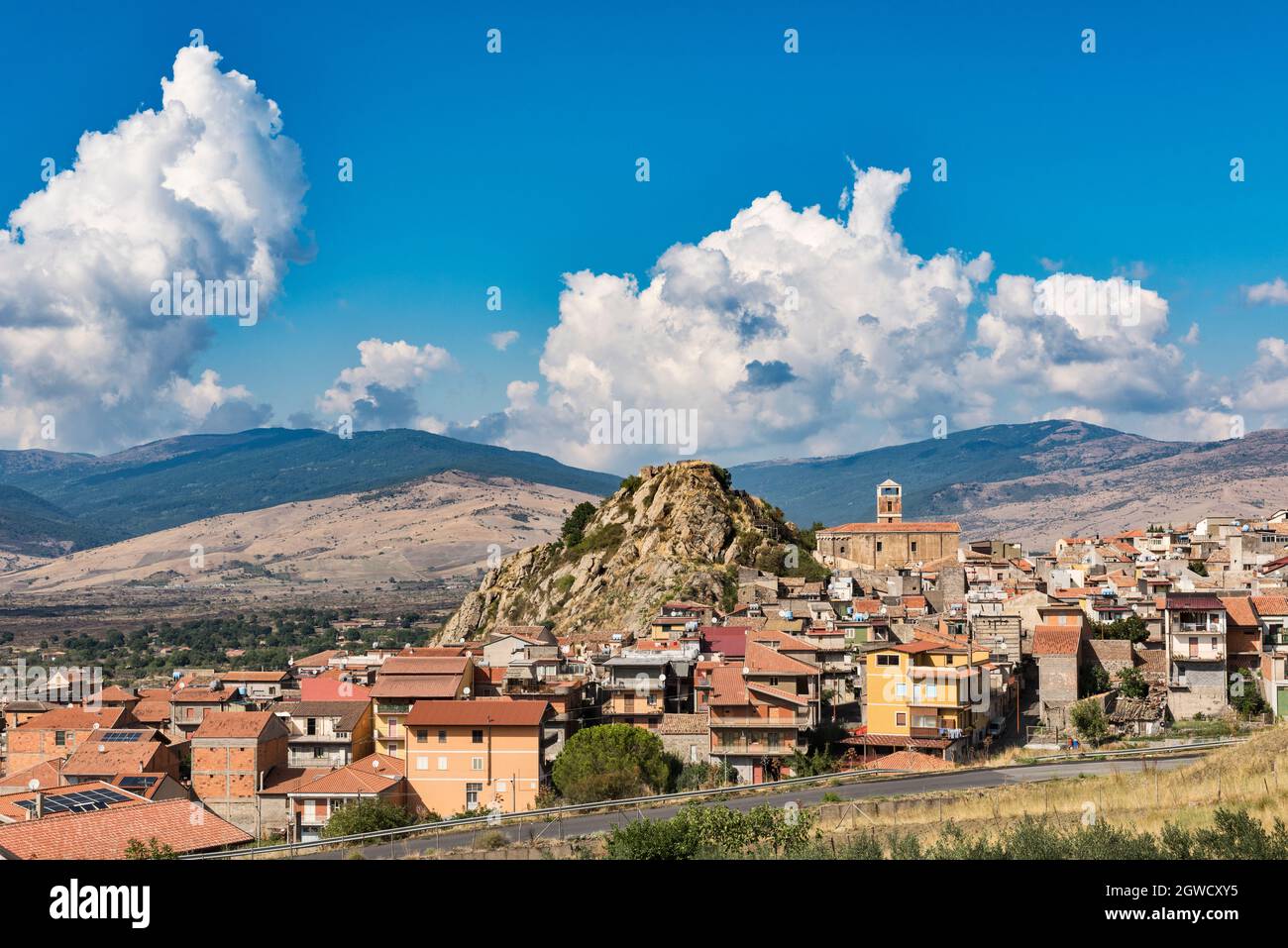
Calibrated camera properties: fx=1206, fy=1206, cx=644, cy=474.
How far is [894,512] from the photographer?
354ft

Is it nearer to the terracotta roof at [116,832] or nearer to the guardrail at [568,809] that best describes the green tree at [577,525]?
the guardrail at [568,809]

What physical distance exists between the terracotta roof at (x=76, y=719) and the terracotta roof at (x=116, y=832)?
58.8ft

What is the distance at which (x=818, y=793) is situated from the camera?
30.0 metres

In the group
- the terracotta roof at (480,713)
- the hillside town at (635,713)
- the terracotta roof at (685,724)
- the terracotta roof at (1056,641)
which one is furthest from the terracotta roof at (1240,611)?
the terracotta roof at (480,713)

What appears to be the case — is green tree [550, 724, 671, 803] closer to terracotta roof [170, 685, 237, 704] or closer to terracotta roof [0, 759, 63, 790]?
terracotta roof [0, 759, 63, 790]

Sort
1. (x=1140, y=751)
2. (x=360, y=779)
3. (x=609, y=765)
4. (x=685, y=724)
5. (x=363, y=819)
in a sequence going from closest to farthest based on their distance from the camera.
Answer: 1. (x=363, y=819)
2. (x=1140, y=751)
3. (x=609, y=765)
4. (x=360, y=779)
5. (x=685, y=724)

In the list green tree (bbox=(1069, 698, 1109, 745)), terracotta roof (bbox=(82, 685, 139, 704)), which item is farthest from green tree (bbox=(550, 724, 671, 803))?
terracotta roof (bbox=(82, 685, 139, 704))

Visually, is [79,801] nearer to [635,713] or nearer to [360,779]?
[360,779]

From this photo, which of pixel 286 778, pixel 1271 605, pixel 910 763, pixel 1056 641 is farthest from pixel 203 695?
pixel 1271 605

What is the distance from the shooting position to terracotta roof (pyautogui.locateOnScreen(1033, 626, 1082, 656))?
4269 cm

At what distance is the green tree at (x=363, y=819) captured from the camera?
31.8 meters

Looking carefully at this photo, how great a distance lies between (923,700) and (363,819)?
17899mm

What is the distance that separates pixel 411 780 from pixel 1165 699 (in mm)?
25843
